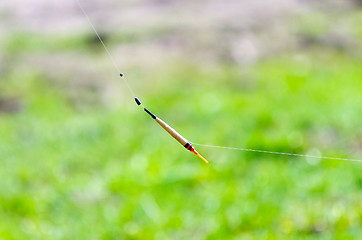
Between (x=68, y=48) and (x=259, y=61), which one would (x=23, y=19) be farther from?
(x=259, y=61)

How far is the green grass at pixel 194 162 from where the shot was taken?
410 cm

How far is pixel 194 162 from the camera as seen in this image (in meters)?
5.27

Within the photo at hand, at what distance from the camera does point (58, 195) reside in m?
4.85

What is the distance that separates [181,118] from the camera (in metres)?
6.51

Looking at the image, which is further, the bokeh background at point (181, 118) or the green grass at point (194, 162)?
the bokeh background at point (181, 118)

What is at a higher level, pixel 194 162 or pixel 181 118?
pixel 181 118

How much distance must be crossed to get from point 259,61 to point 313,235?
4.88 meters

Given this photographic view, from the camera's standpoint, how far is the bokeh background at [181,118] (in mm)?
4238

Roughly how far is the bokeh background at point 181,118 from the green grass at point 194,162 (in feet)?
0.05

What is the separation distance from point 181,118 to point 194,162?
4.31 ft

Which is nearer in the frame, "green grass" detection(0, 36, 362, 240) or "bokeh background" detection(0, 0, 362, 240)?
"green grass" detection(0, 36, 362, 240)

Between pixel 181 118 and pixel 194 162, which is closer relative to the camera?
pixel 194 162

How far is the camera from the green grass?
4.10 metres

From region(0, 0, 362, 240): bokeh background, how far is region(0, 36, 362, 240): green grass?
0.05 ft
